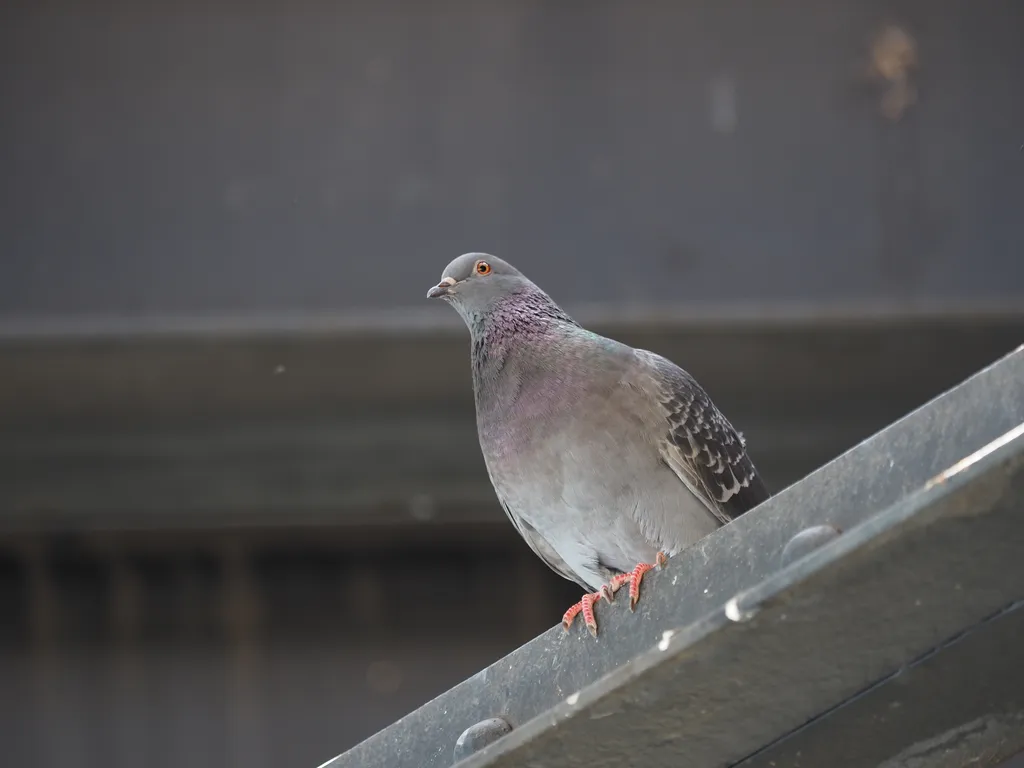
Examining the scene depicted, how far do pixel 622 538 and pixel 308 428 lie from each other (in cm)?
363

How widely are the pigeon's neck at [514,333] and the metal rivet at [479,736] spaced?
188 cm

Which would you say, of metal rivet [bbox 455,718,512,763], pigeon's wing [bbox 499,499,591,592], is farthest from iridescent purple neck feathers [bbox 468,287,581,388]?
metal rivet [bbox 455,718,512,763]

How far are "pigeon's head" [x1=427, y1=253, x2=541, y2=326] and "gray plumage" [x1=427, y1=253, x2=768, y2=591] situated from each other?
0.36ft

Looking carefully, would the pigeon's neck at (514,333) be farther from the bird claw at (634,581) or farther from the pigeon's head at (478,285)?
the bird claw at (634,581)

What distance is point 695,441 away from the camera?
429cm

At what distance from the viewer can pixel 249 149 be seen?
22.2 ft

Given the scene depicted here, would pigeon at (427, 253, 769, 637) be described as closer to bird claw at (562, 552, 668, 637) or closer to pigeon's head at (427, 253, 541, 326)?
pigeon's head at (427, 253, 541, 326)

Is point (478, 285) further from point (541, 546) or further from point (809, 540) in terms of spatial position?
point (809, 540)

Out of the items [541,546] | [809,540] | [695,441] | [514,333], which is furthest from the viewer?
[541,546]

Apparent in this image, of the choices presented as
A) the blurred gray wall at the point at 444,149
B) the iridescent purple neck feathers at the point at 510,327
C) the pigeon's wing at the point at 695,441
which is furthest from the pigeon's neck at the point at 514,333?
the blurred gray wall at the point at 444,149

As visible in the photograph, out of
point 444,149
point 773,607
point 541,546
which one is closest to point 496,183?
point 444,149

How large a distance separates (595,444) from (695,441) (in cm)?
40

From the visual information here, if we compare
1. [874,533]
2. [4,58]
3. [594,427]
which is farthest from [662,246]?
[874,533]

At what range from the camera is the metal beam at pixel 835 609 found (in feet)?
5.90
